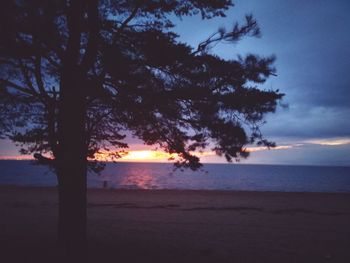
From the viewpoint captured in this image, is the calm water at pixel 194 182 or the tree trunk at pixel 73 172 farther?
the calm water at pixel 194 182

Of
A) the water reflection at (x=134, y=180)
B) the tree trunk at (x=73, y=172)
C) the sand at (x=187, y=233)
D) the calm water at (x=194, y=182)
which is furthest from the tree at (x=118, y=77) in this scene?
the water reflection at (x=134, y=180)

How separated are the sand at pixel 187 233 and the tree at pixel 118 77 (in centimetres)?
253

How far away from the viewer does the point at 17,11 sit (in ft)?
18.5

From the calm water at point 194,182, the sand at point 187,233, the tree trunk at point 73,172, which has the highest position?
the tree trunk at point 73,172

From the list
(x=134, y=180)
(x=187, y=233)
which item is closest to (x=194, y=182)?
(x=134, y=180)

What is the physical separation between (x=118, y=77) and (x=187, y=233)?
26.9 feet

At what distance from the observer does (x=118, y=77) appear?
623 centimetres

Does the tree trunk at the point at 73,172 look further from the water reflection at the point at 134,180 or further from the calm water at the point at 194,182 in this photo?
the water reflection at the point at 134,180

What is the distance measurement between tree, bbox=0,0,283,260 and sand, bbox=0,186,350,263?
2.53m

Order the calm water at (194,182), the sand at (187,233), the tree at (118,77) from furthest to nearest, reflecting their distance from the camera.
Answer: the calm water at (194,182)
the sand at (187,233)
the tree at (118,77)

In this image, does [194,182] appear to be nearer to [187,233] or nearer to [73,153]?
[187,233]

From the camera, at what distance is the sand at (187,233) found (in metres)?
8.48

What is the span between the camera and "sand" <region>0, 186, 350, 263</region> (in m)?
8.48

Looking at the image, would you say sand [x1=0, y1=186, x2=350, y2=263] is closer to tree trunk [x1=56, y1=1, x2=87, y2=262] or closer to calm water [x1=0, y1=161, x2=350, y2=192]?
tree trunk [x1=56, y1=1, x2=87, y2=262]
